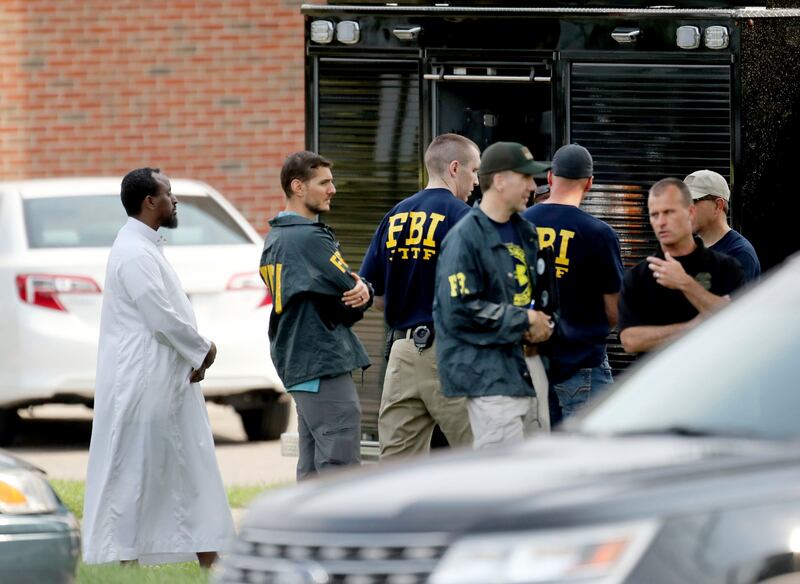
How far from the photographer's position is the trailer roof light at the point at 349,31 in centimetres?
929

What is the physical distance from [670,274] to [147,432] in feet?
7.54

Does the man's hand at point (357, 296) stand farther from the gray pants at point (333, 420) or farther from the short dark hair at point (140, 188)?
the short dark hair at point (140, 188)

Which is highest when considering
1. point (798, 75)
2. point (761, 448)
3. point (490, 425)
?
point (798, 75)

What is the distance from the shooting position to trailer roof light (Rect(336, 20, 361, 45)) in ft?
30.5

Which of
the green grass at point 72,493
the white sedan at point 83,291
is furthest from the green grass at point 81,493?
the white sedan at point 83,291

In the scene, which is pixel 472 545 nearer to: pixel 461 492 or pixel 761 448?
pixel 461 492

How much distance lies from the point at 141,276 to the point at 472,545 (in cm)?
410

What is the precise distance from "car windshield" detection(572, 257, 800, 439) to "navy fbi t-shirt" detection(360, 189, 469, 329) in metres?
3.09

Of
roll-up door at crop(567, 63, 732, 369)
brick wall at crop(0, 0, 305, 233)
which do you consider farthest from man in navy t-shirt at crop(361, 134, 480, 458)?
brick wall at crop(0, 0, 305, 233)

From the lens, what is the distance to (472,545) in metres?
3.38

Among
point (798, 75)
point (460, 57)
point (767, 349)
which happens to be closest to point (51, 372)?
point (460, 57)

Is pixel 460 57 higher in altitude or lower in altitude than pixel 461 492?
higher

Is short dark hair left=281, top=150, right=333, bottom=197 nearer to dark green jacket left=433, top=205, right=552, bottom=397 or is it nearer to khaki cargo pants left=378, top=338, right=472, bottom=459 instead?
khaki cargo pants left=378, top=338, right=472, bottom=459

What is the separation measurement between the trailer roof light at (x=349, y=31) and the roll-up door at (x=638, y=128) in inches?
46.9
